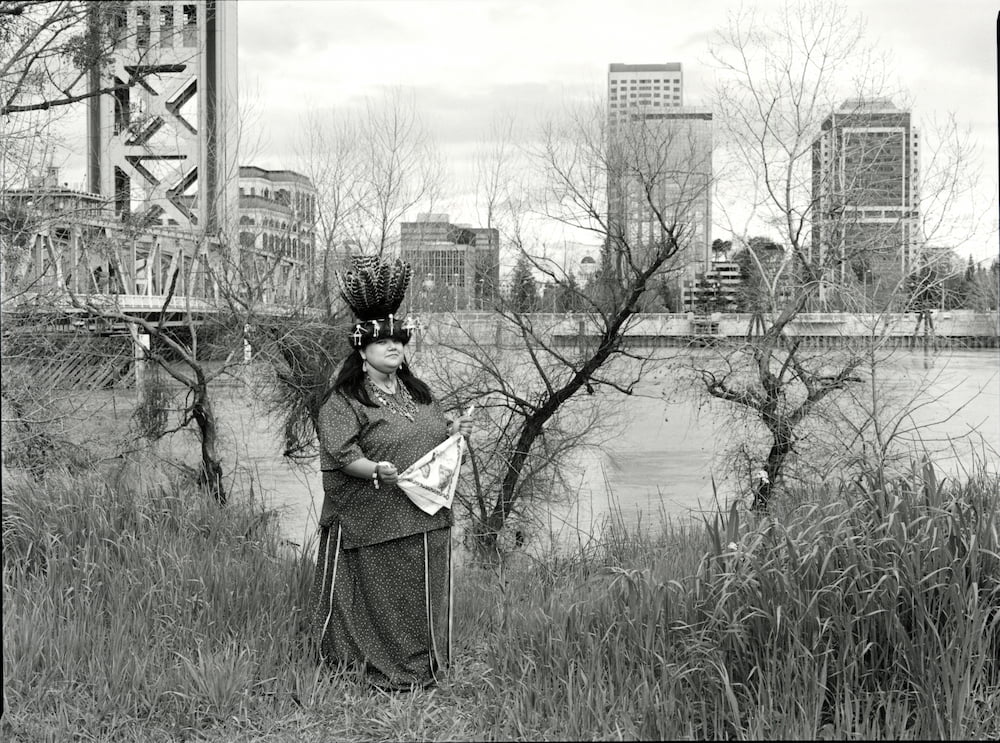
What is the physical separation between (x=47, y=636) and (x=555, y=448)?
15.2 m

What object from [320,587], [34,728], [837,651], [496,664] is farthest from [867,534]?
[34,728]

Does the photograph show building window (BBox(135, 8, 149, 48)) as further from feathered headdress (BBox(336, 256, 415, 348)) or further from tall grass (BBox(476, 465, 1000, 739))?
tall grass (BBox(476, 465, 1000, 739))

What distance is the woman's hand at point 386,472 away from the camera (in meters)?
3.65

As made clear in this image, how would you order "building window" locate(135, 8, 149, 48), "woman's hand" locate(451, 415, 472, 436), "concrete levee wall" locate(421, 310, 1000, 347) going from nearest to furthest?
"woman's hand" locate(451, 415, 472, 436)
"building window" locate(135, 8, 149, 48)
"concrete levee wall" locate(421, 310, 1000, 347)

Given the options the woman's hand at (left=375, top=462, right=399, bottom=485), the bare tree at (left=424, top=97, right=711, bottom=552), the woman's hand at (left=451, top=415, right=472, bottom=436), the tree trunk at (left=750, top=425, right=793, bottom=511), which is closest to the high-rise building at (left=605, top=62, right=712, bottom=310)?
the bare tree at (left=424, top=97, right=711, bottom=552)

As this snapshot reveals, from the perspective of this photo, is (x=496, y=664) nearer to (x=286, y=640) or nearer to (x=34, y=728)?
(x=286, y=640)

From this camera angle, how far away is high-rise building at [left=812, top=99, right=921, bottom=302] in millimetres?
17016

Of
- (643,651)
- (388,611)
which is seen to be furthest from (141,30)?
(643,651)

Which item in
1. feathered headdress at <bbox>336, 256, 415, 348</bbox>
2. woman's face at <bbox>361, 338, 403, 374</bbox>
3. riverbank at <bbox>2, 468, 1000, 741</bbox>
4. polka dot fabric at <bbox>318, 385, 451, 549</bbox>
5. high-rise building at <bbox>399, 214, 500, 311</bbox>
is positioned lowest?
riverbank at <bbox>2, 468, 1000, 741</bbox>

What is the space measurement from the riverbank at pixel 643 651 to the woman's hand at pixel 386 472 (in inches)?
26.4

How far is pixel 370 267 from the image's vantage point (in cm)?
394

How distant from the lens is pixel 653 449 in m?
23.5

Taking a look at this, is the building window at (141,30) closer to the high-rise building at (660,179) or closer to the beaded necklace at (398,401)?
the high-rise building at (660,179)

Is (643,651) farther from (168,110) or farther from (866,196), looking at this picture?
(168,110)
